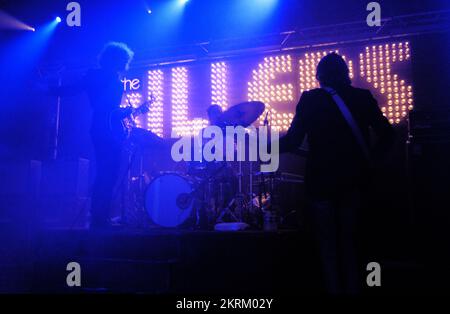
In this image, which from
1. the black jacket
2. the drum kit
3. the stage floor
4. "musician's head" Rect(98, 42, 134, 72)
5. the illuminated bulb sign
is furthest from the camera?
the illuminated bulb sign

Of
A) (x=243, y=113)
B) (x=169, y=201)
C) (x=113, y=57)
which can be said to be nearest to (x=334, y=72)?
(x=243, y=113)

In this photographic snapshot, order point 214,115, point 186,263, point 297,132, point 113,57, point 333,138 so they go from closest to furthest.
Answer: point 333,138, point 297,132, point 186,263, point 113,57, point 214,115

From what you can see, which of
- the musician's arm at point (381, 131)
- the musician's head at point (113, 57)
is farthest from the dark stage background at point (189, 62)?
the musician's arm at point (381, 131)

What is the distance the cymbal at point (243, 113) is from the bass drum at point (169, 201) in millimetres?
935

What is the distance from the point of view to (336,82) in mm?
2227

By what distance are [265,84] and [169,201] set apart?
11.0 ft

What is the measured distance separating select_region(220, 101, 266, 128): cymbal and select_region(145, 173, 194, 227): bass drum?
3.07ft

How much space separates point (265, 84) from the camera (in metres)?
6.85

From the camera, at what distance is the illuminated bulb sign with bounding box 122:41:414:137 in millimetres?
6281

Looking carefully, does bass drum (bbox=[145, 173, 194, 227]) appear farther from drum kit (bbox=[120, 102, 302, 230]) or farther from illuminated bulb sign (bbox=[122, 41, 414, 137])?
illuminated bulb sign (bbox=[122, 41, 414, 137])

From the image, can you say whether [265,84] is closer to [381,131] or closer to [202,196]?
[202,196]

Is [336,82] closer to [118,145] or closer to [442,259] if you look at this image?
[442,259]

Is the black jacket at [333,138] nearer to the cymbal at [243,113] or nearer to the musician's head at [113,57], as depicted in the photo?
the cymbal at [243,113]

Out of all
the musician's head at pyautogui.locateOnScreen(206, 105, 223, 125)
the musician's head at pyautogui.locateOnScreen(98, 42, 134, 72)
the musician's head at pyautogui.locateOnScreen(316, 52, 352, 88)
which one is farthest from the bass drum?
the musician's head at pyautogui.locateOnScreen(316, 52, 352, 88)
